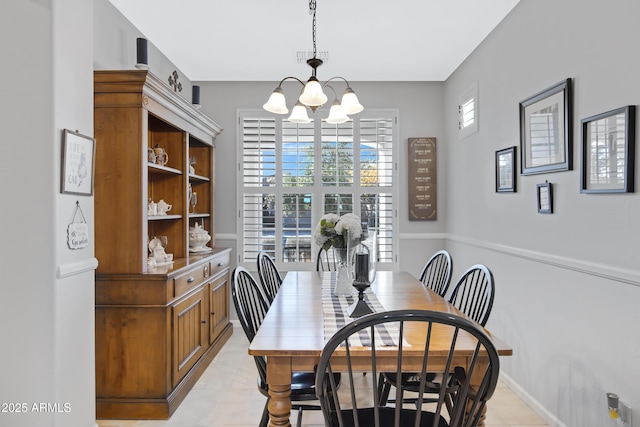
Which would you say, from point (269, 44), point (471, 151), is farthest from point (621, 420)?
point (269, 44)

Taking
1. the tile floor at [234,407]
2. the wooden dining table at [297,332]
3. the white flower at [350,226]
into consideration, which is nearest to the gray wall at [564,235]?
the tile floor at [234,407]

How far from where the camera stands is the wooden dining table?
59.7 inches

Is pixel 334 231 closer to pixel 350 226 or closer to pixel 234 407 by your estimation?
pixel 350 226

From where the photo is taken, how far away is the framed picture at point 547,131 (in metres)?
2.18

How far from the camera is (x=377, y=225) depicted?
171 inches

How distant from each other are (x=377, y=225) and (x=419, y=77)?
1614 mm

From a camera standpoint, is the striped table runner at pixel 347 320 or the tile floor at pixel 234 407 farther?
the tile floor at pixel 234 407

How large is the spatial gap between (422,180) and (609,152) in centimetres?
250

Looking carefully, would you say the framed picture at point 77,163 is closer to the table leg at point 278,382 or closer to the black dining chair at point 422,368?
the table leg at point 278,382

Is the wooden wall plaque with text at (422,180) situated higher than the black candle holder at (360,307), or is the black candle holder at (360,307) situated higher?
the wooden wall plaque with text at (422,180)

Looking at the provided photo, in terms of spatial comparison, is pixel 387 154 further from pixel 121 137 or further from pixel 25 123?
pixel 25 123

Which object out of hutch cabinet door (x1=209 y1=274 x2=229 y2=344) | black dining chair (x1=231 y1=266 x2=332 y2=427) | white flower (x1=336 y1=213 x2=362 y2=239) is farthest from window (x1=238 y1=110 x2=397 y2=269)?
black dining chair (x1=231 y1=266 x2=332 y2=427)

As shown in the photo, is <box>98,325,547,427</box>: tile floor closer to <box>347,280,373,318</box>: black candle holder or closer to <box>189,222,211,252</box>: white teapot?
<box>347,280,373,318</box>: black candle holder

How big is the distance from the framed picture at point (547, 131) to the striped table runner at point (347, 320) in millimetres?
1299
